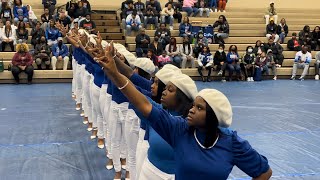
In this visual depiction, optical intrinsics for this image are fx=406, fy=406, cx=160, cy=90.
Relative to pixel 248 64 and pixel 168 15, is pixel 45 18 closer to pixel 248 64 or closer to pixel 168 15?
pixel 168 15

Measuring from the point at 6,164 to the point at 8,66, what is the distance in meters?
8.55

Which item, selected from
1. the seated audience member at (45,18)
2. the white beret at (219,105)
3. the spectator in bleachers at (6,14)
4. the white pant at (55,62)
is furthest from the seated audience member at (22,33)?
the white beret at (219,105)

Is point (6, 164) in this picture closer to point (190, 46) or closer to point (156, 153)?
point (156, 153)

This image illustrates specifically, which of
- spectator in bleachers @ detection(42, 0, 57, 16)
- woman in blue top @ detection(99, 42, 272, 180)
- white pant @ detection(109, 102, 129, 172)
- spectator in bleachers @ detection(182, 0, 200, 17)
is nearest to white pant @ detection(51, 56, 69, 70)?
spectator in bleachers @ detection(42, 0, 57, 16)

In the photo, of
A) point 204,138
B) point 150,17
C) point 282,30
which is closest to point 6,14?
point 150,17

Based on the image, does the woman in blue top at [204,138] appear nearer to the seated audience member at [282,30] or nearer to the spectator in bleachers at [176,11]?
the spectator in bleachers at [176,11]

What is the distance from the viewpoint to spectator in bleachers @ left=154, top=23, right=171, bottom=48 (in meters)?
14.5

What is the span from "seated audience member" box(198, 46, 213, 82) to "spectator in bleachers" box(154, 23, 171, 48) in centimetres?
135

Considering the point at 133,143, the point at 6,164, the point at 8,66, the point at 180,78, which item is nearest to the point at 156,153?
the point at 180,78

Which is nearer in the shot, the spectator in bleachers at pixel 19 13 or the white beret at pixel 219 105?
the white beret at pixel 219 105

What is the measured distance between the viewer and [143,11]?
1603 cm

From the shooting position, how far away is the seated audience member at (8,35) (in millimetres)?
13594

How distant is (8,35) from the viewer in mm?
13695

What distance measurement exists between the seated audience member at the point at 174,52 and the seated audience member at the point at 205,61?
759mm
